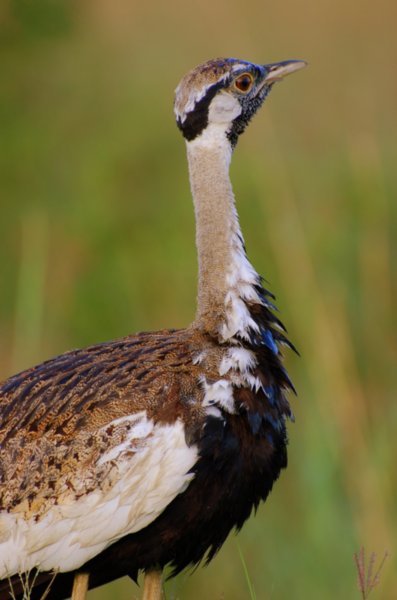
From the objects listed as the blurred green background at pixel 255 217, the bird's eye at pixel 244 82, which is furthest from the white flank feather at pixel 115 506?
the blurred green background at pixel 255 217

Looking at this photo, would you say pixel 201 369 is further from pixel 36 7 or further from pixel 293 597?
pixel 36 7

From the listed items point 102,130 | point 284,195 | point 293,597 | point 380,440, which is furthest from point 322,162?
point 293,597

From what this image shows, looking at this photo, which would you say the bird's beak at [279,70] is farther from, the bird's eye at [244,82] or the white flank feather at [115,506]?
the white flank feather at [115,506]

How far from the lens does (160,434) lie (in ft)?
13.6

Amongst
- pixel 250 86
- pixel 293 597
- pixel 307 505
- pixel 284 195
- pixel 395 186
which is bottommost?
pixel 293 597

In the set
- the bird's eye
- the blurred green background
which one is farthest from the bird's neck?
the blurred green background

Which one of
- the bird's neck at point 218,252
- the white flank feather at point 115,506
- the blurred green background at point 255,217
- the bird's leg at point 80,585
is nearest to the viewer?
the white flank feather at point 115,506

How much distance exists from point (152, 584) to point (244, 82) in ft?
5.44

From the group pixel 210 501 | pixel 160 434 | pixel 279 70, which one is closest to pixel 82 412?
pixel 160 434

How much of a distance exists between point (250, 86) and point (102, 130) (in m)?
5.08

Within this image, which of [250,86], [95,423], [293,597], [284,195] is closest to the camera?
[95,423]

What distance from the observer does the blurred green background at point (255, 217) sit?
5.99 m

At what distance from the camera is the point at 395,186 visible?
9.02 metres

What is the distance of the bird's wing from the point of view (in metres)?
4.10
